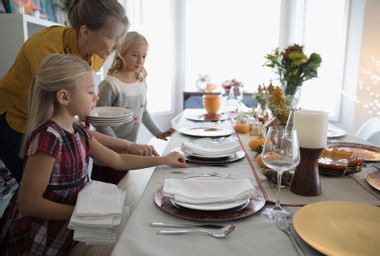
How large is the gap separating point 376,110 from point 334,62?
849mm

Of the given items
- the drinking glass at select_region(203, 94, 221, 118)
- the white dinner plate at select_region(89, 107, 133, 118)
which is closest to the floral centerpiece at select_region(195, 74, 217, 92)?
the drinking glass at select_region(203, 94, 221, 118)

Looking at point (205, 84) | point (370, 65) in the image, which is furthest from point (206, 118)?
point (370, 65)

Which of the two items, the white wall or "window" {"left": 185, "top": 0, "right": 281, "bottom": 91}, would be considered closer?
the white wall

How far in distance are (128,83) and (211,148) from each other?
95 centimetres

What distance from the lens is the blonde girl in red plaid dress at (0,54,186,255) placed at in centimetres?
101

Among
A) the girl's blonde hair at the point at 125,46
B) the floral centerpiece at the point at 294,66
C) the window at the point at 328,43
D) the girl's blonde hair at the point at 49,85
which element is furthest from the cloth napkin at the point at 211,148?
the window at the point at 328,43

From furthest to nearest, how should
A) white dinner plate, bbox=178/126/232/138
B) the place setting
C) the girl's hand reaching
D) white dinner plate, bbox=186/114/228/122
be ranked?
white dinner plate, bbox=186/114/228/122, white dinner plate, bbox=178/126/232/138, the girl's hand reaching, the place setting

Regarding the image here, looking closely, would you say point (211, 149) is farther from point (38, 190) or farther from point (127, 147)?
point (38, 190)

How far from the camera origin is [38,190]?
39.3 inches

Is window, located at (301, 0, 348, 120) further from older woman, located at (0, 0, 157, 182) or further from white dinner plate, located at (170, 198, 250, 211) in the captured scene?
white dinner plate, located at (170, 198, 250, 211)

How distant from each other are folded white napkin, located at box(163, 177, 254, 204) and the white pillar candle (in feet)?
0.71

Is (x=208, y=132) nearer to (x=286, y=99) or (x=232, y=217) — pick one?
(x=286, y=99)

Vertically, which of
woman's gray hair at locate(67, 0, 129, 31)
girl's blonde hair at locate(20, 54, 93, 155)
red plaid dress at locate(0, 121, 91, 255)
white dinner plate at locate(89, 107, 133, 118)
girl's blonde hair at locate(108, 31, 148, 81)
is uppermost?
woman's gray hair at locate(67, 0, 129, 31)

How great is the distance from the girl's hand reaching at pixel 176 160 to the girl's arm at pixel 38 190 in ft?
1.23
